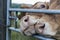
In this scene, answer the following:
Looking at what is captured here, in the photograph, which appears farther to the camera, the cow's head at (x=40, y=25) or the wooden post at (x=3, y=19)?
the wooden post at (x=3, y=19)

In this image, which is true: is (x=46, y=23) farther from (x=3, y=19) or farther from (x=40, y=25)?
(x=3, y=19)

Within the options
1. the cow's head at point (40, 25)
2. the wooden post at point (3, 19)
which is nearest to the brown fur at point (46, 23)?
the cow's head at point (40, 25)

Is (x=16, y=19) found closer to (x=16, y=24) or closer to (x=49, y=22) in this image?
(x=16, y=24)

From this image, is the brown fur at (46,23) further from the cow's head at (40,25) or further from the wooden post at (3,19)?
the wooden post at (3,19)

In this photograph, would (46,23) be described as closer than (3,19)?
Yes

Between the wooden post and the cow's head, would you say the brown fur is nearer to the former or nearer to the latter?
the cow's head

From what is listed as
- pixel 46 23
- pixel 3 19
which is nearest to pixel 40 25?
pixel 46 23

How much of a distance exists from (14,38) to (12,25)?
126 millimetres

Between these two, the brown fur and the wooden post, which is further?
the wooden post

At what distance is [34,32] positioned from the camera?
3.81ft

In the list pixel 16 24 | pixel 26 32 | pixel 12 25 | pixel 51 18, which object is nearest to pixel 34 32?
pixel 26 32

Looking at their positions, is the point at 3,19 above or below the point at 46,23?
below

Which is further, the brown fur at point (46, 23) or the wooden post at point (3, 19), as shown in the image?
the wooden post at point (3, 19)

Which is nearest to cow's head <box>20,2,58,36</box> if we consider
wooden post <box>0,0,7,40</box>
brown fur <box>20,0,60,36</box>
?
brown fur <box>20,0,60,36</box>
